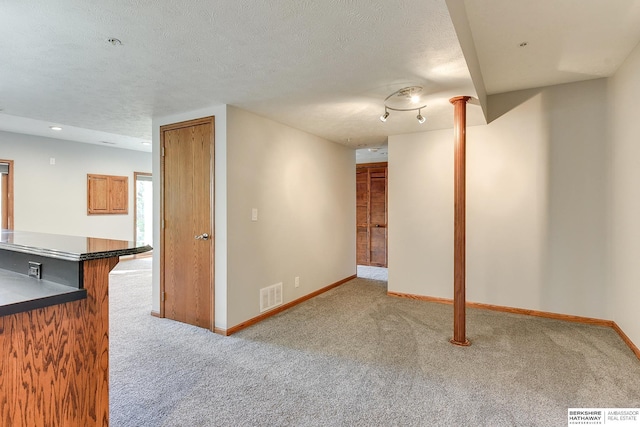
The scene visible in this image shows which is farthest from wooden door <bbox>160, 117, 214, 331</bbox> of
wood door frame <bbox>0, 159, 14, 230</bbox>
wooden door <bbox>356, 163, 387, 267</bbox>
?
wooden door <bbox>356, 163, 387, 267</bbox>

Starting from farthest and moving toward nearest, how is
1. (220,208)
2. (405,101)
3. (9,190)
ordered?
(9,190) < (220,208) < (405,101)

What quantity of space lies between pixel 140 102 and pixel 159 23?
5.05ft

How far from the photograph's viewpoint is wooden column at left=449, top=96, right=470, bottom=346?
9.66ft

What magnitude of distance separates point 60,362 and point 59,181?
19.0 feet

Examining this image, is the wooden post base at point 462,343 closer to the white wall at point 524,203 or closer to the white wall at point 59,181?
the white wall at point 524,203

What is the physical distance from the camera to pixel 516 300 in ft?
12.5

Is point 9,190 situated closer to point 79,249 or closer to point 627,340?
point 79,249

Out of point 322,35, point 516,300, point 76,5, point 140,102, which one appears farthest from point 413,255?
point 76,5

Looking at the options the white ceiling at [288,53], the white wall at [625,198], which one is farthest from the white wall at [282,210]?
the white wall at [625,198]

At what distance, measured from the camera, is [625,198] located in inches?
116

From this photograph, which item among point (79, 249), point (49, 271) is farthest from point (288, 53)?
point (49, 271)

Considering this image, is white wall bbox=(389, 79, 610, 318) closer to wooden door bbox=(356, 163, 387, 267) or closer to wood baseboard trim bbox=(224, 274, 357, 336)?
wood baseboard trim bbox=(224, 274, 357, 336)

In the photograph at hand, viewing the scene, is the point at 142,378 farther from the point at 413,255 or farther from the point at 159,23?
the point at 413,255

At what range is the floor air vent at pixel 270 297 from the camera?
11.8 feet
